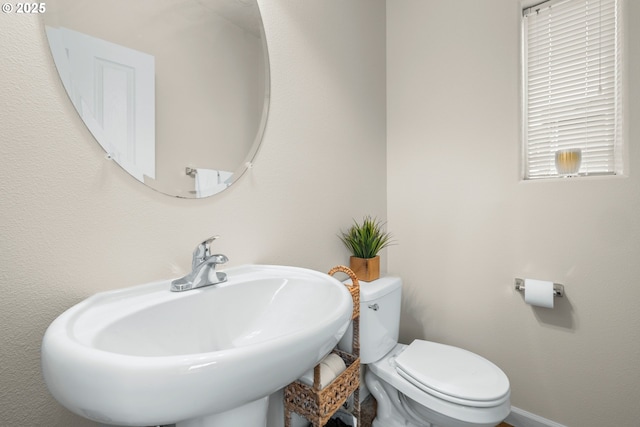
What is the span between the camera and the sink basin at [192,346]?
38 centimetres

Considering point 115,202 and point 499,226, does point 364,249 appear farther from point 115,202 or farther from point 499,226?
point 115,202

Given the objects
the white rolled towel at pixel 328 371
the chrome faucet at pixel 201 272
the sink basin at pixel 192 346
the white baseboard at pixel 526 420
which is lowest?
the white baseboard at pixel 526 420

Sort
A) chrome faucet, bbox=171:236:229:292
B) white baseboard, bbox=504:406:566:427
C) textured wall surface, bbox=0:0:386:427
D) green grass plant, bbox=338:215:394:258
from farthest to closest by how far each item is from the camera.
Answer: green grass plant, bbox=338:215:394:258 < white baseboard, bbox=504:406:566:427 < chrome faucet, bbox=171:236:229:292 < textured wall surface, bbox=0:0:386:427

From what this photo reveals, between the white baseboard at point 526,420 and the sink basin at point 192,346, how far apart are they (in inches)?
50.9

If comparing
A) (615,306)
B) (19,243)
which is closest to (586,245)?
(615,306)

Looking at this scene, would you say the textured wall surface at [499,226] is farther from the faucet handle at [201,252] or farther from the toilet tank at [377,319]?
the faucet handle at [201,252]

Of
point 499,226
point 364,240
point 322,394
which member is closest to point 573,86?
point 499,226

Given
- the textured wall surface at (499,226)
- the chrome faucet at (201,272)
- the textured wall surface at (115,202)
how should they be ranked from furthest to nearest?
the textured wall surface at (499,226)
the chrome faucet at (201,272)
the textured wall surface at (115,202)

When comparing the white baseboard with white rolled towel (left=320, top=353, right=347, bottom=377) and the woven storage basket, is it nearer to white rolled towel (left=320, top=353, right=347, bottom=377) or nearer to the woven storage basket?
the woven storage basket

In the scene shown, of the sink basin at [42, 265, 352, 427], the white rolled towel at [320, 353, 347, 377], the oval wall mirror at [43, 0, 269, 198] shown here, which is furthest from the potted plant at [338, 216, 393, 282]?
the oval wall mirror at [43, 0, 269, 198]

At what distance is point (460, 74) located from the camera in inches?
60.0

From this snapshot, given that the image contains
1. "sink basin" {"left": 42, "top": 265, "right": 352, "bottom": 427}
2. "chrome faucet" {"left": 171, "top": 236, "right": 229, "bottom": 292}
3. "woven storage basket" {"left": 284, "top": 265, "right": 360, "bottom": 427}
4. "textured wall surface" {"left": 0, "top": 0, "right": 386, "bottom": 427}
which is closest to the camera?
"sink basin" {"left": 42, "top": 265, "right": 352, "bottom": 427}

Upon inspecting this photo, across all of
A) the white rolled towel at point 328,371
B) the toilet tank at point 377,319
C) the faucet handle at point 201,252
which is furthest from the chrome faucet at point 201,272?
the toilet tank at point 377,319

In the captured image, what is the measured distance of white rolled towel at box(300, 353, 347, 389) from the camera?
936 millimetres
